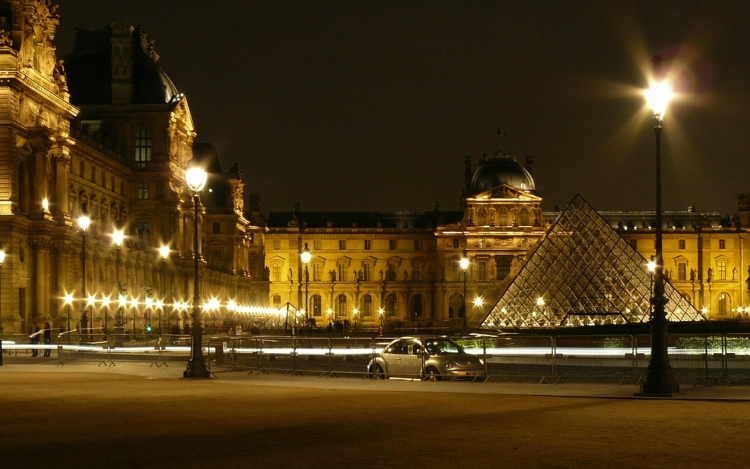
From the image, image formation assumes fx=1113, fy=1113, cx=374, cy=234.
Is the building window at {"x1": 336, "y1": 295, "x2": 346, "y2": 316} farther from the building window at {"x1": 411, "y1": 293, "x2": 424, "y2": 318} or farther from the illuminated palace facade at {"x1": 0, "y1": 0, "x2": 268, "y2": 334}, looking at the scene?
the illuminated palace facade at {"x1": 0, "y1": 0, "x2": 268, "y2": 334}

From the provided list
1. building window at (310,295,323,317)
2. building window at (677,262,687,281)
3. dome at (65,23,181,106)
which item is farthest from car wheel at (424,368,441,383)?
building window at (677,262,687,281)

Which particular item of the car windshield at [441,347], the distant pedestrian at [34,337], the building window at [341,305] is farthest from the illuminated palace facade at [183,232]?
the car windshield at [441,347]

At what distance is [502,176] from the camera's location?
4823 inches

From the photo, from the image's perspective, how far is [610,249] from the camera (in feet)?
191

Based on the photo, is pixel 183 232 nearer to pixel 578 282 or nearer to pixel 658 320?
pixel 578 282

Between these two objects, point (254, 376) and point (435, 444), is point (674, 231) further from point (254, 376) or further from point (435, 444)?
point (435, 444)

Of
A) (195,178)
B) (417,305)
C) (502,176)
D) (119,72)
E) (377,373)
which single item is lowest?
(417,305)

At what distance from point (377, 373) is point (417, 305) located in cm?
10089

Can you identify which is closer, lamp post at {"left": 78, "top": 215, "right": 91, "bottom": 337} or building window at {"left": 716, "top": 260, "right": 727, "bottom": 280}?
lamp post at {"left": 78, "top": 215, "right": 91, "bottom": 337}

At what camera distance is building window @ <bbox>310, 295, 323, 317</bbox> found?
407 ft

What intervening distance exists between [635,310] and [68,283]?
2754cm

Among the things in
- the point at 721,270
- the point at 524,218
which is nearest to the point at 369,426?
the point at 524,218

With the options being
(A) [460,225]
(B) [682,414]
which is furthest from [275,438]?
(A) [460,225]

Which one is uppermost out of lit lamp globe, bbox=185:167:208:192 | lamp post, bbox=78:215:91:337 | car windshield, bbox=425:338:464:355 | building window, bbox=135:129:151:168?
building window, bbox=135:129:151:168
